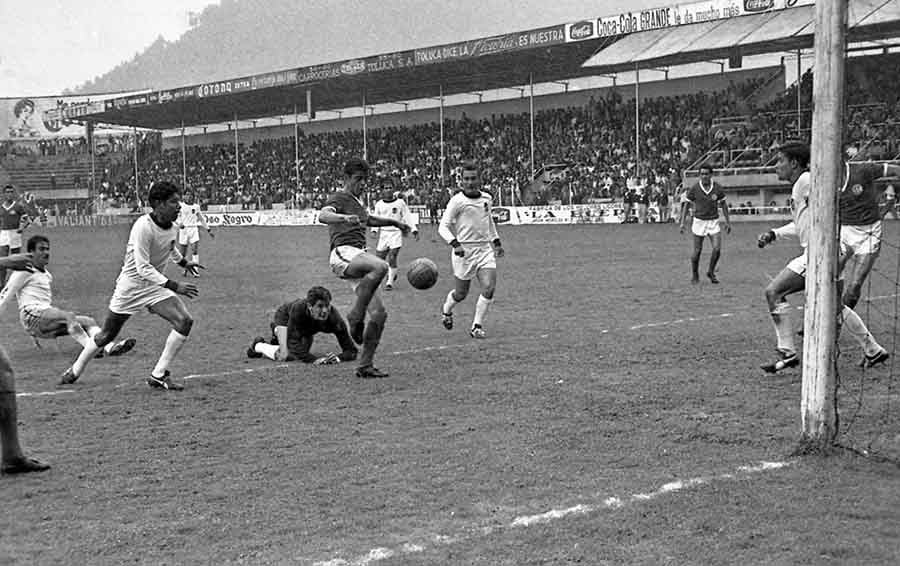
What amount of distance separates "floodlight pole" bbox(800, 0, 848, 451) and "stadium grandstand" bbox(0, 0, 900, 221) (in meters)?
26.0

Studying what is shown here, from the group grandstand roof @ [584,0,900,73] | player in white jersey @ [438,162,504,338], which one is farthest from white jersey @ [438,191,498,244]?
grandstand roof @ [584,0,900,73]

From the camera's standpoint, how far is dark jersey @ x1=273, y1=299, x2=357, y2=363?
1052 cm

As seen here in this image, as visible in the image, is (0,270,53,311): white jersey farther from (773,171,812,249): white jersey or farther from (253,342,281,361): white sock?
(773,171,812,249): white jersey

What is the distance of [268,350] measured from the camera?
10.8 meters

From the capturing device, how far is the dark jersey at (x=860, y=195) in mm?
9688

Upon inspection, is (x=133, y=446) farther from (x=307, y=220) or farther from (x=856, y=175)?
(x=307, y=220)

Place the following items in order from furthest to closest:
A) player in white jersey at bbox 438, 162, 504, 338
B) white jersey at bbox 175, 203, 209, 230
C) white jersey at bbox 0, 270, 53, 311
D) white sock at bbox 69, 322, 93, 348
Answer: white jersey at bbox 175, 203, 209, 230 < player in white jersey at bbox 438, 162, 504, 338 < white jersey at bbox 0, 270, 53, 311 < white sock at bbox 69, 322, 93, 348

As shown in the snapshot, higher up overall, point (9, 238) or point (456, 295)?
point (9, 238)

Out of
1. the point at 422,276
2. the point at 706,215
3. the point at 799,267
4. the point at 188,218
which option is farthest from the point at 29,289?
the point at 188,218

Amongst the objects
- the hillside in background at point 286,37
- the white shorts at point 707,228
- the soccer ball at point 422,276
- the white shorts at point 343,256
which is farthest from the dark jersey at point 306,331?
the hillside in background at point 286,37

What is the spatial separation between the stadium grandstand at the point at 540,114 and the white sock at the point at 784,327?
77.1 ft

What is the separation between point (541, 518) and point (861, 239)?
6218 millimetres

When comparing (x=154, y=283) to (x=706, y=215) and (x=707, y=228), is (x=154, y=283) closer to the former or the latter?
(x=707, y=228)

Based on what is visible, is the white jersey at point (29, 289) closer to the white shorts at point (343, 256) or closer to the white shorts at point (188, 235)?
the white shorts at point (343, 256)
